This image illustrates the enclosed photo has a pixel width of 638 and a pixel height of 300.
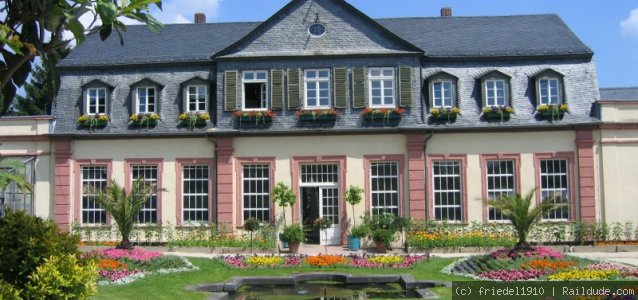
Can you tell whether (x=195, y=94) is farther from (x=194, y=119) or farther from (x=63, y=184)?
(x=63, y=184)

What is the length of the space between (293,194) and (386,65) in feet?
17.6

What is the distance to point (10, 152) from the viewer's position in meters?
24.6

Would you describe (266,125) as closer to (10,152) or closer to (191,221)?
(191,221)

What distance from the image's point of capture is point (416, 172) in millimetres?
23250

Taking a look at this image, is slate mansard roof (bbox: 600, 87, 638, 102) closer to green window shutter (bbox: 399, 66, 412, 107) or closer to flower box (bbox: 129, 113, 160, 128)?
green window shutter (bbox: 399, 66, 412, 107)

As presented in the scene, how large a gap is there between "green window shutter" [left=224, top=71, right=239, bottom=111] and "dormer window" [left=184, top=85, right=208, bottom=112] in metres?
1.06

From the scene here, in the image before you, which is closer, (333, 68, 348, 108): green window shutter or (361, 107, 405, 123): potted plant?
(361, 107, 405, 123): potted plant

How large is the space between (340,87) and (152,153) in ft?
22.5

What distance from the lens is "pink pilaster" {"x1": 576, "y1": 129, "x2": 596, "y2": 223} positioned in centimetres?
2297

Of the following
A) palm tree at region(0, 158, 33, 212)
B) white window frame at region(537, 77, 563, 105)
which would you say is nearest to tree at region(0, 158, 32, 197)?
palm tree at region(0, 158, 33, 212)

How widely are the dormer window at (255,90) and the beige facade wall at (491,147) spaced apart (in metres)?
5.83

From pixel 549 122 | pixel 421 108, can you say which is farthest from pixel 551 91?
pixel 421 108

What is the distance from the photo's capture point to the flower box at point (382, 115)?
23234 millimetres

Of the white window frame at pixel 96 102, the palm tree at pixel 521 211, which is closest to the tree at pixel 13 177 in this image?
the palm tree at pixel 521 211
